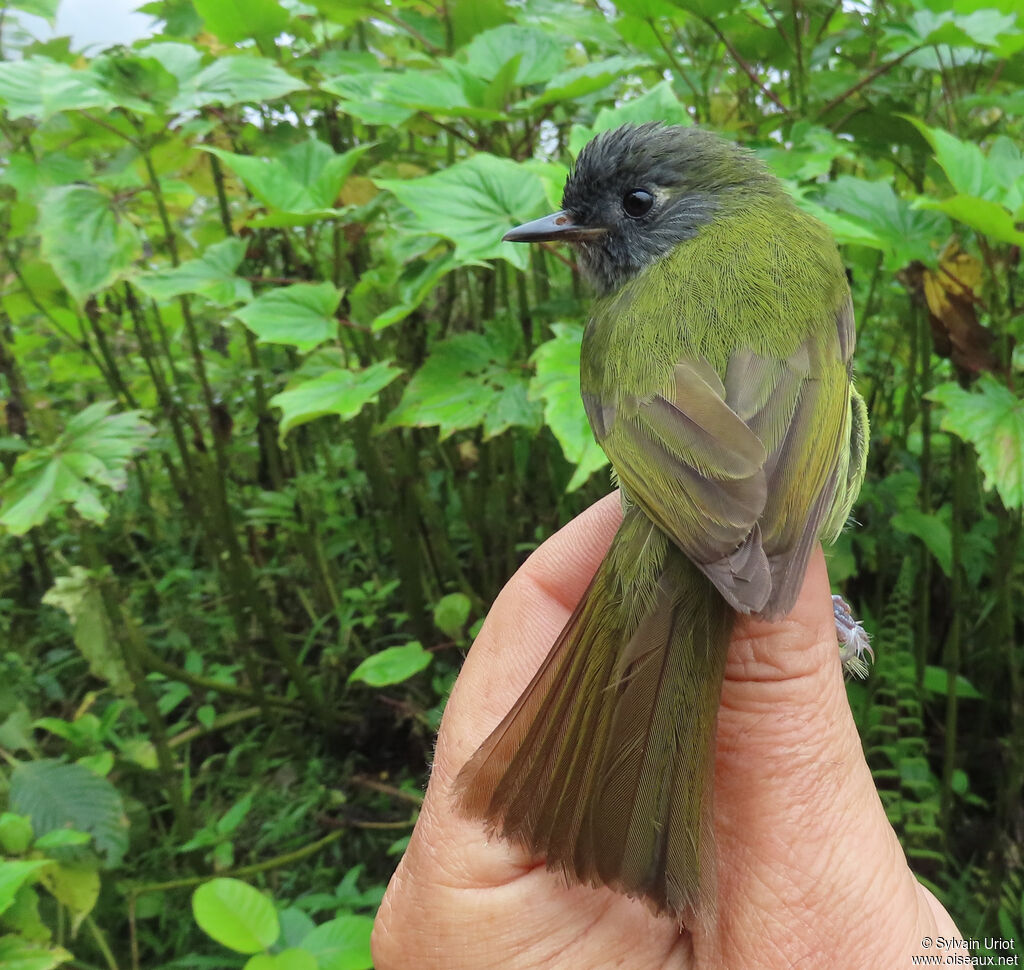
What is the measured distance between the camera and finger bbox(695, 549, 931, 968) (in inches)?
37.0

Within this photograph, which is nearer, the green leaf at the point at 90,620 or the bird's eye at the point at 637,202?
the bird's eye at the point at 637,202

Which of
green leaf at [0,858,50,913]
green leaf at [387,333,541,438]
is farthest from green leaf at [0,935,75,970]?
green leaf at [387,333,541,438]

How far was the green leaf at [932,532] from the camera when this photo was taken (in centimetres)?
167

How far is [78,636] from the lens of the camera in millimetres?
1606

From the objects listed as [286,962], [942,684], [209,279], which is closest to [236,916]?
[286,962]

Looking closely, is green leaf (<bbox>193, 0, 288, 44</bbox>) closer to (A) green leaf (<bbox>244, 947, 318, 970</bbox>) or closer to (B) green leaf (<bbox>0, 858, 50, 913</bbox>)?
(B) green leaf (<bbox>0, 858, 50, 913</bbox>)

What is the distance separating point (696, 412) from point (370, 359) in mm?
975

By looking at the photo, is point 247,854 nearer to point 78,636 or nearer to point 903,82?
point 78,636

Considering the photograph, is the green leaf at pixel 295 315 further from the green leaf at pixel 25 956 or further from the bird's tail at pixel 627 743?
the green leaf at pixel 25 956

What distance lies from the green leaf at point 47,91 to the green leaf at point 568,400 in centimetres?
91

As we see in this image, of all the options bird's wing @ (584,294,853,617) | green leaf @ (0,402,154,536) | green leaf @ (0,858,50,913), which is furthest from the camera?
green leaf @ (0,402,154,536)

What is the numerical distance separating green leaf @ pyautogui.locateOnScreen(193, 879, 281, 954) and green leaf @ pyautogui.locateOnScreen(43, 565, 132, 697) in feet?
2.12

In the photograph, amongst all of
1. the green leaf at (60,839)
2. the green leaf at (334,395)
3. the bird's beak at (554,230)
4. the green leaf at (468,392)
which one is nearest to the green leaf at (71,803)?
the green leaf at (60,839)

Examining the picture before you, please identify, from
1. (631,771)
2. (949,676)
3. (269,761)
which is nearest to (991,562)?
(949,676)
